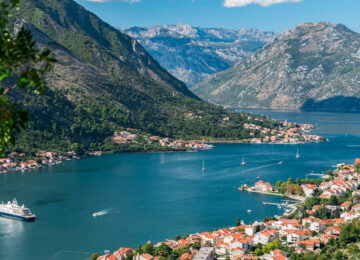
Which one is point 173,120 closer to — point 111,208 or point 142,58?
point 142,58

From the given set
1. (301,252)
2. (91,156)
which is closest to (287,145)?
(91,156)

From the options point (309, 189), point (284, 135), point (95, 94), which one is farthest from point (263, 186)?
point (95, 94)

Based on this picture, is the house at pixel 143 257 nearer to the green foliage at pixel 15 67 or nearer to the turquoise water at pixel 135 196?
the turquoise water at pixel 135 196

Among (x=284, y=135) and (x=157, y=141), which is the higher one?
(x=284, y=135)

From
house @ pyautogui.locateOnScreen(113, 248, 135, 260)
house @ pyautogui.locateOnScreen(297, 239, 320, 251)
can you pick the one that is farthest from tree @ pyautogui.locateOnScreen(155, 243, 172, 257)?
house @ pyautogui.locateOnScreen(297, 239, 320, 251)

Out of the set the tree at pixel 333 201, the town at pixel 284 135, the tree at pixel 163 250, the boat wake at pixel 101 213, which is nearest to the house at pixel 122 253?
the tree at pixel 163 250

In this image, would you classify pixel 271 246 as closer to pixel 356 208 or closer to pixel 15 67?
pixel 356 208
